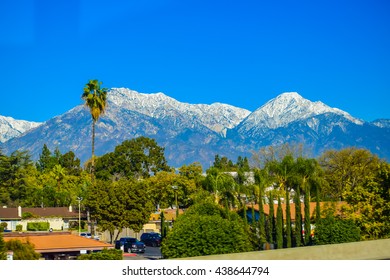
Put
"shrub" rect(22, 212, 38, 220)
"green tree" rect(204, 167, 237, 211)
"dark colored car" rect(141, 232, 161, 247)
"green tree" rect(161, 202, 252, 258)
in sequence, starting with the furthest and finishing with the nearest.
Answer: "shrub" rect(22, 212, 38, 220) → "dark colored car" rect(141, 232, 161, 247) → "green tree" rect(204, 167, 237, 211) → "green tree" rect(161, 202, 252, 258)

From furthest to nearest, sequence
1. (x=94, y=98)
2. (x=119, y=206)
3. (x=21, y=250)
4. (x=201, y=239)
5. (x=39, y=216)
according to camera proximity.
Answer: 1. (x=39, y=216)
2. (x=94, y=98)
3. (x=119, y=206)
4. (x=201, y=239)
5. (x=21, y=250)

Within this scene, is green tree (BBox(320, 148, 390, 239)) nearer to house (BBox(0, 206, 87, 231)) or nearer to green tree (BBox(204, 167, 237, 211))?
green tree (BBox(204, 167, 237, 211))

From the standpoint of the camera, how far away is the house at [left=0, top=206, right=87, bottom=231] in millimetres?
67438

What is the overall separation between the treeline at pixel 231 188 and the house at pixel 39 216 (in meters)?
3.67

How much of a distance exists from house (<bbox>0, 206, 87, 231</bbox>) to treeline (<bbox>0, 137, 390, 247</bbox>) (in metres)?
3.67

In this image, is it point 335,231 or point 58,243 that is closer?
point 58,243

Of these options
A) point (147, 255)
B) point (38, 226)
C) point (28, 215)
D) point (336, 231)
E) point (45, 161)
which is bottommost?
point (147, 255)

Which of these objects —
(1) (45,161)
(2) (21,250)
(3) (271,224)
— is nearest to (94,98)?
(3) (271,224)

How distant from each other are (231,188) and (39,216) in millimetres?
28080

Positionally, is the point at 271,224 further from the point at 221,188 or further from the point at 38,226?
the point at 38,226

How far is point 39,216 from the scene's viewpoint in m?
70.4

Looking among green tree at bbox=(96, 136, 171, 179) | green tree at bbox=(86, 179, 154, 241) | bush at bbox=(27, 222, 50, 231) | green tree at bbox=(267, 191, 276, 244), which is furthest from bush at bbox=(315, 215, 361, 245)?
green tree at bbox=(96, 136, 171, 179)
